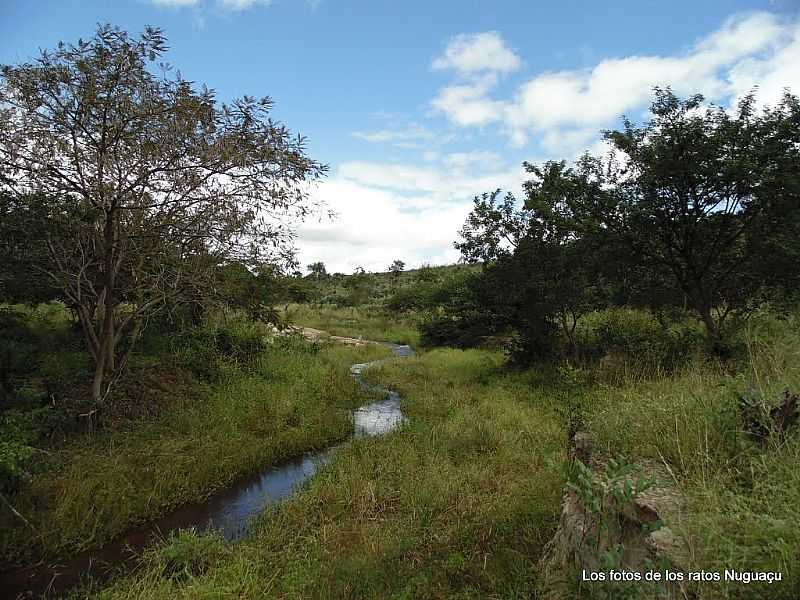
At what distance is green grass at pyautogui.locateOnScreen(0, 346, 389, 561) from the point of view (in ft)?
16.9

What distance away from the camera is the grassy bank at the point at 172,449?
17.0 feet

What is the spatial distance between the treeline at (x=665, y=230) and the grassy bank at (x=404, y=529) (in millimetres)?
4357

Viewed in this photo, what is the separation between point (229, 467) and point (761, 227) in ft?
36.0

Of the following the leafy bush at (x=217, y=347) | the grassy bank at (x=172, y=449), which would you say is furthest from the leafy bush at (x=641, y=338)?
the leafy bush at (x=217, y=347)

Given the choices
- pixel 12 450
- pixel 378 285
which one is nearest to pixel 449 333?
pixel 12 450

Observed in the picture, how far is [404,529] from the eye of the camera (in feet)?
16.4

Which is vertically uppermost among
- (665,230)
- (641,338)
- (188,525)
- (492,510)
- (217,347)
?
(665,230)

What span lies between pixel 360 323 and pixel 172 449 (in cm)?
2480

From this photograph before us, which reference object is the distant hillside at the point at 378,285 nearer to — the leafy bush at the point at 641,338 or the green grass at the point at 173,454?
the leafy bush at the point at 641,338

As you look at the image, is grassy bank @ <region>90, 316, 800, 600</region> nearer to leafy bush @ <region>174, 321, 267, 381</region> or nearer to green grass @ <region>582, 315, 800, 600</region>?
green grass @ <region>582, 315, 800, 600</region>

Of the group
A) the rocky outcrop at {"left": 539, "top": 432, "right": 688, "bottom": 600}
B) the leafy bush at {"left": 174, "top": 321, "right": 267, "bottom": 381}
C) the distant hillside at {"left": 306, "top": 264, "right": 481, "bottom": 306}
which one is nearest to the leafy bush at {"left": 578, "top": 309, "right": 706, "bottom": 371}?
the rocky outcrop at {"left": 539, "top": 432, "right": 688, "bottom": 600}

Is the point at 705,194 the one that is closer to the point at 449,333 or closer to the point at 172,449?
the point at 172,449

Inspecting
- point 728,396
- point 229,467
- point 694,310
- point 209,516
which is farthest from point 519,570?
point 694,310

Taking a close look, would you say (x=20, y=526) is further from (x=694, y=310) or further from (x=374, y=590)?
(x=694, y=310)
